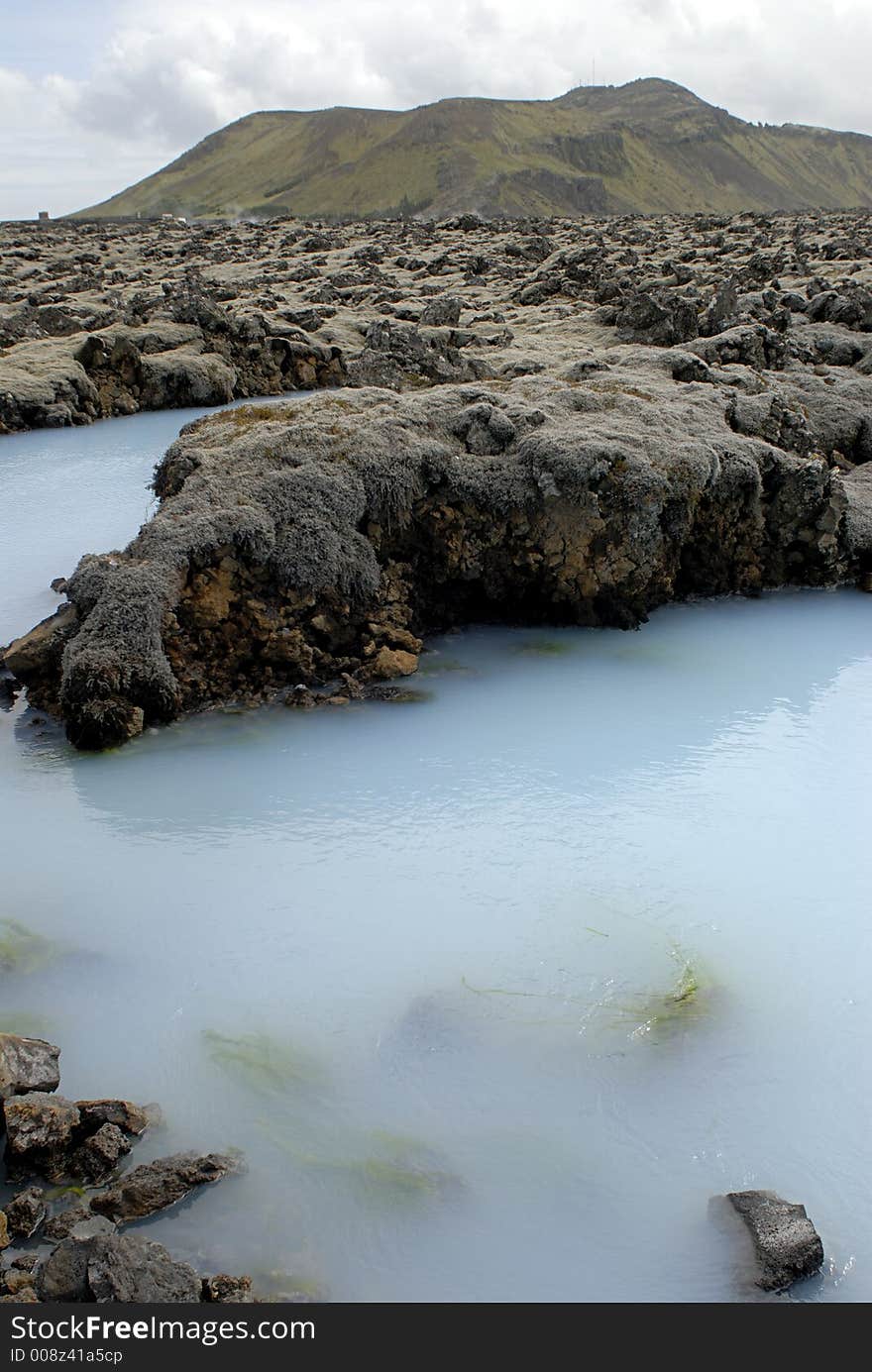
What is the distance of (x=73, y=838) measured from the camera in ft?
37.3

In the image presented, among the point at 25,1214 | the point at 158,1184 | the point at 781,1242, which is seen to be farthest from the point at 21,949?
the point at 781,1242

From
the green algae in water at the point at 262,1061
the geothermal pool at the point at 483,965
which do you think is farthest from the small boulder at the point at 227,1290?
the green algae in water at the point at 262,1061

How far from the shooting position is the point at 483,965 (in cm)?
943

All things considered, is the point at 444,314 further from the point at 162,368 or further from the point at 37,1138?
the point at 37,1138

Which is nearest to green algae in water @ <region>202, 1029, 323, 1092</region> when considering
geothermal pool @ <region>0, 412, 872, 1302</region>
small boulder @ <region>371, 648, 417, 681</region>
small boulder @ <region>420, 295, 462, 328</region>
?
geothermal pool @ <region>0, 412, 872, 1302</region>

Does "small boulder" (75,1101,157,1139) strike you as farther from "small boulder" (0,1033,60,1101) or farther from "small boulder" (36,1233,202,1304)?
"small boulder" (36,1233,202,1304)

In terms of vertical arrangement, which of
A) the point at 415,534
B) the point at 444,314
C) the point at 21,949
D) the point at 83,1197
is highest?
the point at 444,314

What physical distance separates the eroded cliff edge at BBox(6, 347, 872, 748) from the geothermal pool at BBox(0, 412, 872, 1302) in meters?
0.96

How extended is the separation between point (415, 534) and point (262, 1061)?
9.41m

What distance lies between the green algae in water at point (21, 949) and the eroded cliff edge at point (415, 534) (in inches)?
140

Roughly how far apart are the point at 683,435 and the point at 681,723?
5953 mm

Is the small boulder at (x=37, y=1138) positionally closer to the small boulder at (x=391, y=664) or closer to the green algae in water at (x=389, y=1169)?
the green algae in water at (x=389, y=1169)

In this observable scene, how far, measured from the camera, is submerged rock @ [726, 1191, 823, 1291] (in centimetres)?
664

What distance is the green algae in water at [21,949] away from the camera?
370 inches
